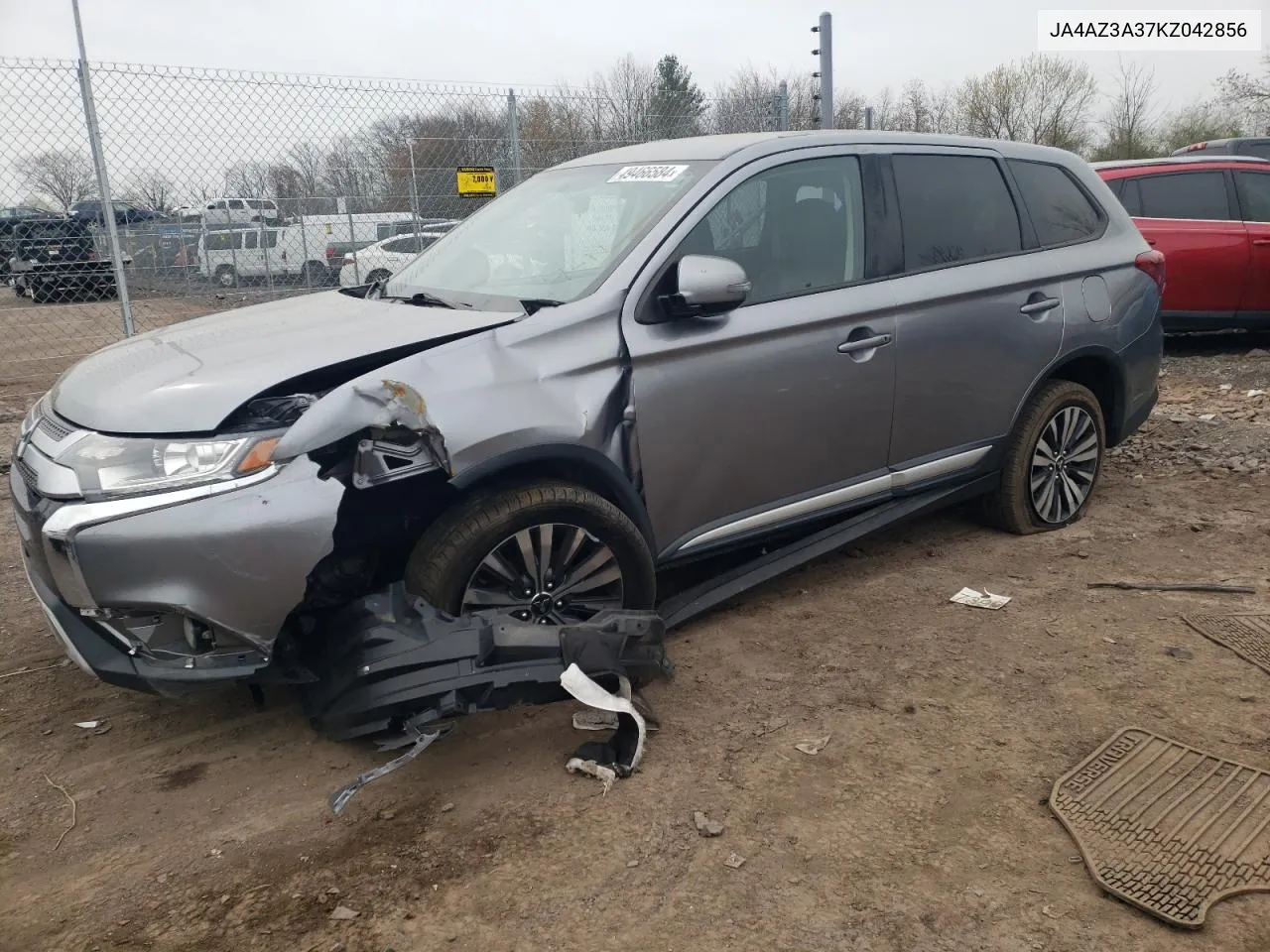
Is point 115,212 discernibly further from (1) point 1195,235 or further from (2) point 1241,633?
(1) point 1195,235

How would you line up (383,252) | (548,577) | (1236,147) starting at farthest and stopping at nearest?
(1236,147), (383,252), (548,577)

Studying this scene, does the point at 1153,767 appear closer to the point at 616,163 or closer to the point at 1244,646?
the point at 1244,646

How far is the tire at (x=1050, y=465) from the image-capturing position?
4453 millimetres

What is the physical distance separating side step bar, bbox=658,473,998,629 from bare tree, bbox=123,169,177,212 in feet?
19.8

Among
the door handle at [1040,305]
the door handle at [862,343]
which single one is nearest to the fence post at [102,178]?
the door handle at [862,343]

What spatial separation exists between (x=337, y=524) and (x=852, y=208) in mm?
2344

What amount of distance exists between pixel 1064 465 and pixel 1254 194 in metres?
5.77

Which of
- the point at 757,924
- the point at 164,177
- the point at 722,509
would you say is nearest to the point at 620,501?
the point at 722,509

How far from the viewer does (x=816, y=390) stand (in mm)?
3584

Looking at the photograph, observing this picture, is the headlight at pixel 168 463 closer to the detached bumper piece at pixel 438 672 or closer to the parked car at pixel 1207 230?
the detached bumper piece at pixel 438 672

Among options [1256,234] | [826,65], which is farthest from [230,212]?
[1256,234]

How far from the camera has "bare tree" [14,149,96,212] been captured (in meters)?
7.20

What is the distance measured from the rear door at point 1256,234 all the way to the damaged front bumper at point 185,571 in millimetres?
8705

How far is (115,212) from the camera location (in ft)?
24.2
